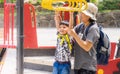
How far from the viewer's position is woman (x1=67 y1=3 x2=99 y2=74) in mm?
4362

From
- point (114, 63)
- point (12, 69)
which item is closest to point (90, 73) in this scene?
point (114, 63)

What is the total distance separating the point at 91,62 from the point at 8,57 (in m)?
4.82

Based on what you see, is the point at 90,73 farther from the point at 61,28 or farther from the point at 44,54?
the point at 44,54

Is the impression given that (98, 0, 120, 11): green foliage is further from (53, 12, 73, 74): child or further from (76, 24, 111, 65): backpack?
(76, 24, 111, 65): backpack

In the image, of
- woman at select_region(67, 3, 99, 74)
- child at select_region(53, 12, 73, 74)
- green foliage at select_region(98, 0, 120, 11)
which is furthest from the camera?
green foliage at select_region(98, 0, 120, 11)

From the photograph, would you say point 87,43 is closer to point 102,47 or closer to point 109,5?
point 102,47

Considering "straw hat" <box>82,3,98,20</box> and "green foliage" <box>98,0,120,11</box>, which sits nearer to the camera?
"straw hat" <box>82,3,98,20</box>

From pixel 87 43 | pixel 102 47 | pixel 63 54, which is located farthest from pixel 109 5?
pixel 87 43

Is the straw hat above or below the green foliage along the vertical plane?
above

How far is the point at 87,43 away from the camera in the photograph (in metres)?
4.32

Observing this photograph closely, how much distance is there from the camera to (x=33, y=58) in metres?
8.66

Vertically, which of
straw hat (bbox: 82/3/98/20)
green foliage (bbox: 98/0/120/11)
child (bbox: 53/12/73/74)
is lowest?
green foliage (bbox: 98/0/120/11)

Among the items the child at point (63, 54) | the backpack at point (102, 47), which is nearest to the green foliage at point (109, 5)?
the child at point (63, 54)

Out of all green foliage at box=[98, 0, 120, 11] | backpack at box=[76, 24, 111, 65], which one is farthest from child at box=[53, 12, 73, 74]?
green foliage at box=[98, 0, 120, 11]
